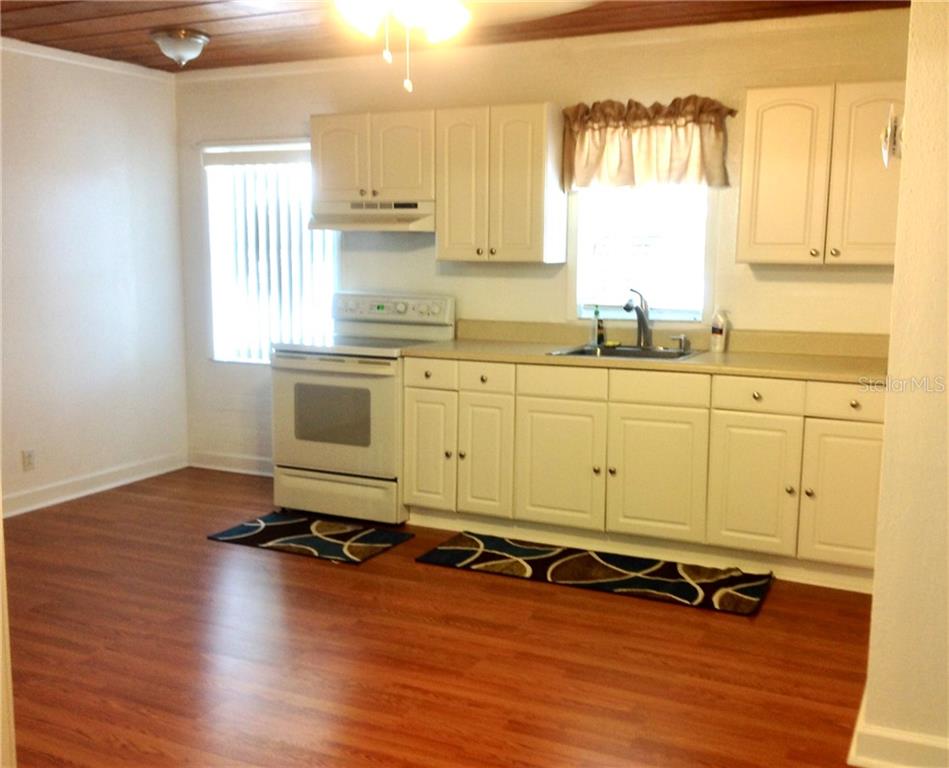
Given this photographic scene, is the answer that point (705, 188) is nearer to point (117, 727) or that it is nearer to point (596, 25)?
point (596, 25)

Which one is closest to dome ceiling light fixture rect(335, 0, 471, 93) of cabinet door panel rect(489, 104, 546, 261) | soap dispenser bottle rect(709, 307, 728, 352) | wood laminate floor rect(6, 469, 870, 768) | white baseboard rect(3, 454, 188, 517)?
cabinet door panel rect(489, 104, 546, 261)

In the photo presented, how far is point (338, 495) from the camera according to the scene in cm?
457

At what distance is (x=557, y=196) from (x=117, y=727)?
2.96 meters

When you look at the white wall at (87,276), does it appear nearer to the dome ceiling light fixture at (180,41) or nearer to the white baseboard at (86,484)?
the white baseboard at (86,484)

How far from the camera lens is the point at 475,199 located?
4480mm

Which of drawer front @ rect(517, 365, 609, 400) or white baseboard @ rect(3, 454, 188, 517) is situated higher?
drawer front @ rect(517, 365, 609, 400)

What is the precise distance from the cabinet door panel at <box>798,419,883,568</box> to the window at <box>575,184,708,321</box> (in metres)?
1.01

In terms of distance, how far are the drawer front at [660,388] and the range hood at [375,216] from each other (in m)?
1.31

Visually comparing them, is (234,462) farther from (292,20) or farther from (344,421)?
(292,20)

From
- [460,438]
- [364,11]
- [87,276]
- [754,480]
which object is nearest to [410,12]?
[364,11]

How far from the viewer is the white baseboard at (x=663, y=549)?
374 centimetres

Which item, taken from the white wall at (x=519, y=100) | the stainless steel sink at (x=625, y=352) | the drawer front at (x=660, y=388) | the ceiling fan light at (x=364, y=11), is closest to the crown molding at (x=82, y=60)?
the white wall at (x=519, y=100)

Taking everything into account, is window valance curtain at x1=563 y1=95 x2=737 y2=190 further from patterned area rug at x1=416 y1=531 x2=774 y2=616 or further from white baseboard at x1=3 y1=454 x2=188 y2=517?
white baseboard at x1=3 y1=454 x2=188 y2=517

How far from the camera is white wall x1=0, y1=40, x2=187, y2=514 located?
15.3ft
